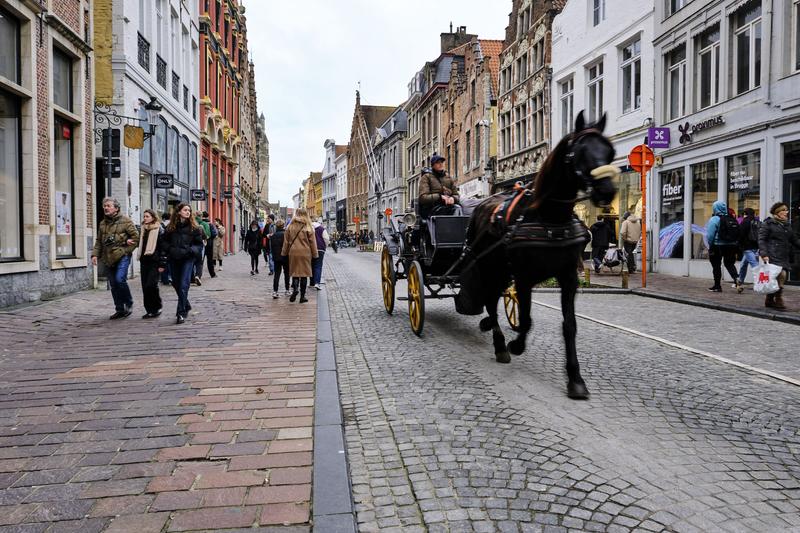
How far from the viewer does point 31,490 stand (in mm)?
2926

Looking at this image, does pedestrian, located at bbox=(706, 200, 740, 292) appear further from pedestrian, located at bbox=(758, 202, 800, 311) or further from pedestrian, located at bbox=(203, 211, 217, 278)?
pedestrian, located at bbox=(203, 211, 217, 278)

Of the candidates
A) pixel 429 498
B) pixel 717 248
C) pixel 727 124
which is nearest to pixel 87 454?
pixel 429 498

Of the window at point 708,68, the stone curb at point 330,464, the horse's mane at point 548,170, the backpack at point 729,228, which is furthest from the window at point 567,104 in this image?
the stone curb at point 330,464

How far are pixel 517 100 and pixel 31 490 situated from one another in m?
29.0

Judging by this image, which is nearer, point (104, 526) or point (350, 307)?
point (104, 526)

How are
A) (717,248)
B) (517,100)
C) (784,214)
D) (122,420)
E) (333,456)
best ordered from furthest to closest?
(517,100)
(717,248)
(784,214)
(122,420)
(333,456)

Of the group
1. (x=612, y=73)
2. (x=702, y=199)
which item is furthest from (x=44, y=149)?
(x=612, y=73)

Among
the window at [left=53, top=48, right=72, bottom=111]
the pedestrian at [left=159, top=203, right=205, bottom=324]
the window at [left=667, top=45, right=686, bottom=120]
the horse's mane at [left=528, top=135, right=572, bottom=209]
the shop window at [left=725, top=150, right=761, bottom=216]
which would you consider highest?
the window at [left=667, top=45, right=686, bottom=120]

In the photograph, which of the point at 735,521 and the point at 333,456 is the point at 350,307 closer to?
the point at 333,456

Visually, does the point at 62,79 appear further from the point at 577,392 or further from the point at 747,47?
the point at 747,47

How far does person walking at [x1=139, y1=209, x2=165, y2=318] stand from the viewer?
879 cm

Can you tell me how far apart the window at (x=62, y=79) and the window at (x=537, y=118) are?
19.1 metres

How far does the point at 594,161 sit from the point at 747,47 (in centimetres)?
1397

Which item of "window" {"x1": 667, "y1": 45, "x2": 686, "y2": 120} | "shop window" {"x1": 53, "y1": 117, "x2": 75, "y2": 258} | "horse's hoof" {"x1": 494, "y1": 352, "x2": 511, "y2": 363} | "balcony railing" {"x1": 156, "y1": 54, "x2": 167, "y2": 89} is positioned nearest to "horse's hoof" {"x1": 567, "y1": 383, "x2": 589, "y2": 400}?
"horse's hoof" {"x1": 494, "y1": 352, "x2": 511, "y2": 363}
